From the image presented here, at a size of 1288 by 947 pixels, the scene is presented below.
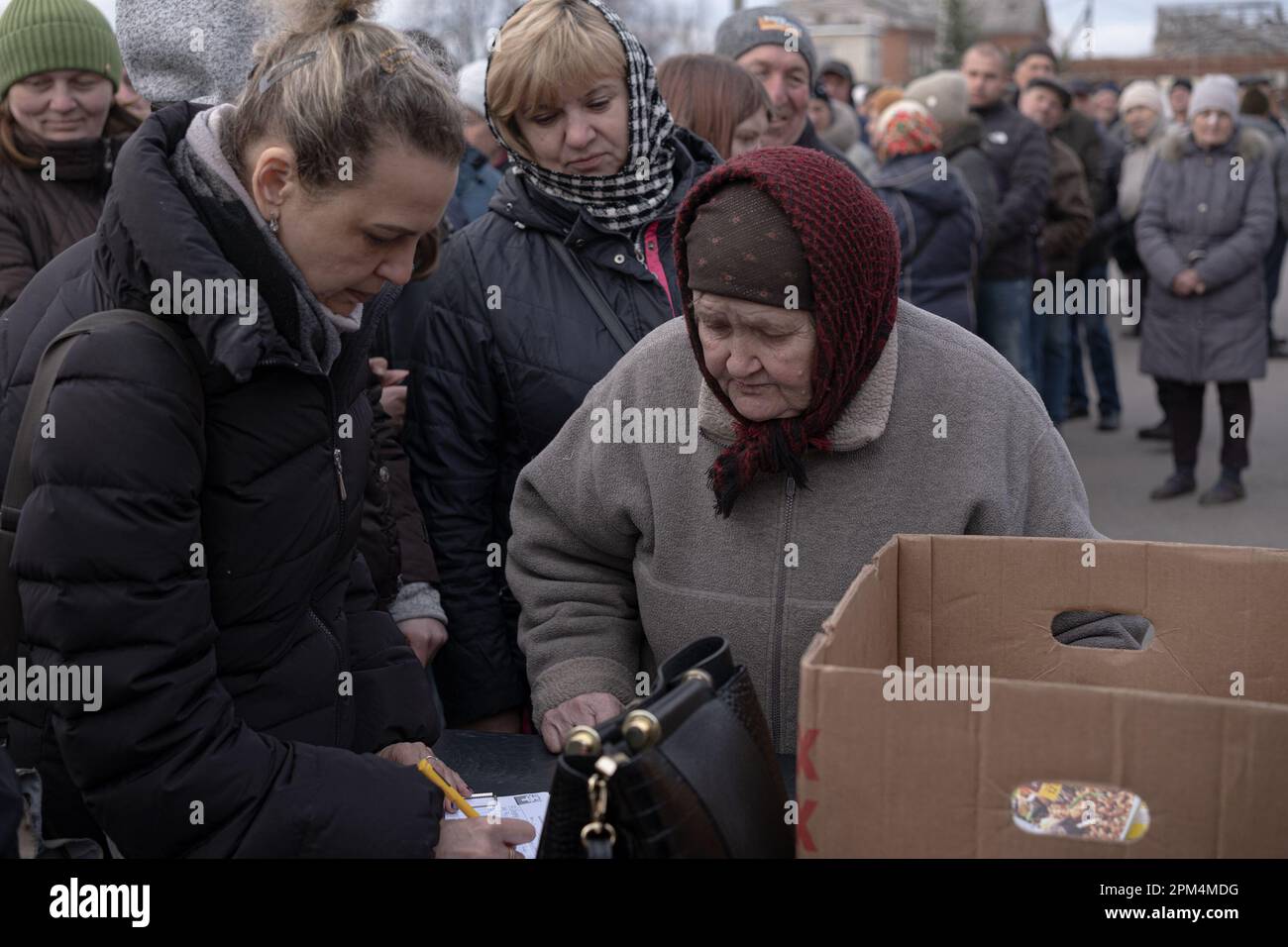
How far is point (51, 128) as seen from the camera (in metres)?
3.42

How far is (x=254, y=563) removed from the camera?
1.74 metres

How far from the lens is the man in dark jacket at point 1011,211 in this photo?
294 inches

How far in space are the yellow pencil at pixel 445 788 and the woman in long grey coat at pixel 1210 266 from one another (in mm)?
6029

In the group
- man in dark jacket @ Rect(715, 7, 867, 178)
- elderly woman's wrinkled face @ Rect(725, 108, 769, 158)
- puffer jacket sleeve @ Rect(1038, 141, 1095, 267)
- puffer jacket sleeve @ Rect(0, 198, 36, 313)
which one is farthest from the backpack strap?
puffer jacket sleeve @ Rect(1038, 141, 1095, 267)

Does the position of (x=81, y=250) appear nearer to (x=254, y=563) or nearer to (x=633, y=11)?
(x=254, y=563)

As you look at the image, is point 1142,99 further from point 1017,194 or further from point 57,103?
point 57,103

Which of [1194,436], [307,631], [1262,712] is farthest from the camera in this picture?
[1194,436]

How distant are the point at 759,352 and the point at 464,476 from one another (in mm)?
927

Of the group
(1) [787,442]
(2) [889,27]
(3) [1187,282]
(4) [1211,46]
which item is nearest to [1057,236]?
(3) [1187,282]

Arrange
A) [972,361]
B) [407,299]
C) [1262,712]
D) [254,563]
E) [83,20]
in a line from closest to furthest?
[1262,712]
[254,563]
[972,361]
[407,299]
[83,20]
